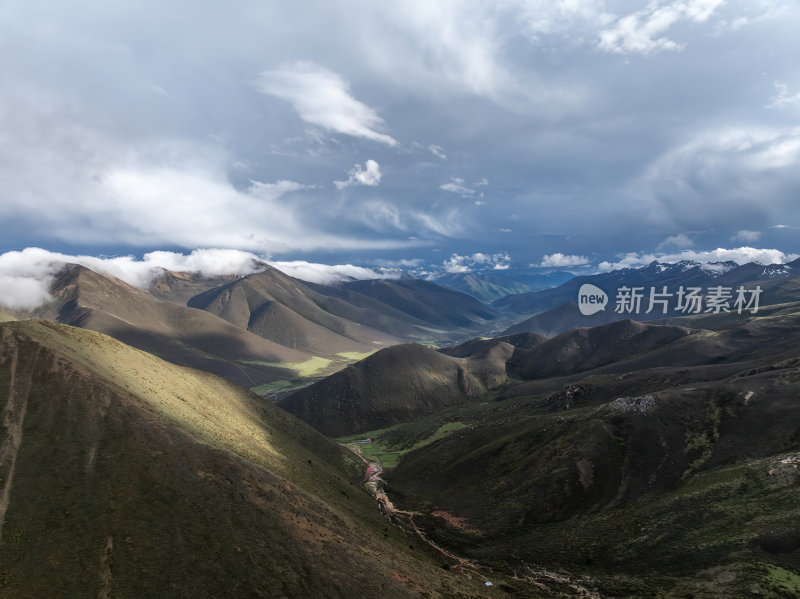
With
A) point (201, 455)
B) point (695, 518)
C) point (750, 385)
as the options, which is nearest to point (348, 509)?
point (201, 455)

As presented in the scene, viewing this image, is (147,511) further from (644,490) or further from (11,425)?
(644,490)

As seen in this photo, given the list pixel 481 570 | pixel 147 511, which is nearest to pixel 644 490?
pixel 481 570

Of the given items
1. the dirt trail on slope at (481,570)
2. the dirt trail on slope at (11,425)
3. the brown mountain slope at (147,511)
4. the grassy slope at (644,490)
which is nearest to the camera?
the brown mountain slope at (147,511)

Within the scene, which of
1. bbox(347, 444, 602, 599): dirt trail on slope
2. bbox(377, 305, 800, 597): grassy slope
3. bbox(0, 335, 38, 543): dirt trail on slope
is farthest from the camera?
bbox(347, 444, 602, 599): dirt trail on slope

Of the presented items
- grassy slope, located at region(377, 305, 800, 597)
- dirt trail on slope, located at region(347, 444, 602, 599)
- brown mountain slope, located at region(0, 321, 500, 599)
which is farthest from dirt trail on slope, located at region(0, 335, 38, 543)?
grassy slope, located at region(377, 305, 800, 597)

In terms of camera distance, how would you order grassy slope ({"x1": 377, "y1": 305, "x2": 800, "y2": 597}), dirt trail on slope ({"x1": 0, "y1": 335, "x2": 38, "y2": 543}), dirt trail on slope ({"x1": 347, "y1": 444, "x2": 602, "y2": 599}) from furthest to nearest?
dirt trail on slope ({"x1": 347, "y1": 444, "x2": 602, "y2": 599})
grassy slope ({"x1": 377, "y1": 305, "x2": 800, "y2": 597})
dirt trail on slope ({"x1": 0, "y1": 335, "x2": 38, "y2": 543})

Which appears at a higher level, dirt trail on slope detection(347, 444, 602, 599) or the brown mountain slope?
the brown mountain slope

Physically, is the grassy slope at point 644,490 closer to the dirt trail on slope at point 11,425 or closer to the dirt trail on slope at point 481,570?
the dirt trail on slope at point 481,570

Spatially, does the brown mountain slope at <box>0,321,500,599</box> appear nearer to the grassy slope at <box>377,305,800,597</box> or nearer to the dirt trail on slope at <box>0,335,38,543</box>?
the dirt trail on slope at <box>0,335,38,543</box>

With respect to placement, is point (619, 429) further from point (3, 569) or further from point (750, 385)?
point (3, 569)

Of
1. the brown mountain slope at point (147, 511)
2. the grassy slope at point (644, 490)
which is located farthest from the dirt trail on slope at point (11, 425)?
the grassy slope at point (644, 490)
